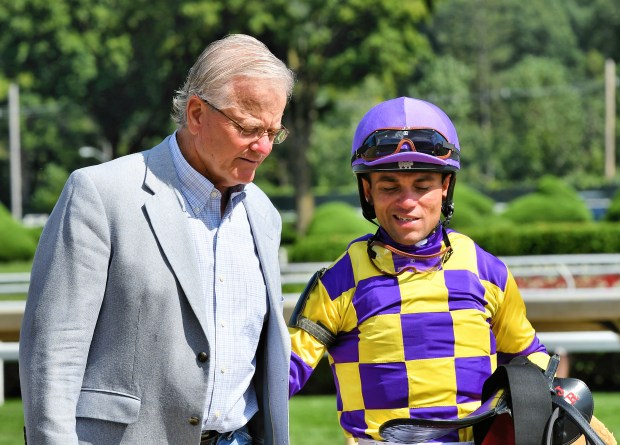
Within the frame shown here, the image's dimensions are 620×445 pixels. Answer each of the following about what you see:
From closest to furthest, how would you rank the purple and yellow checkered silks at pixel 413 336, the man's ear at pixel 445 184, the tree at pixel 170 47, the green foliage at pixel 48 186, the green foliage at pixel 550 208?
the purple and yellow checkered silks at pixel 413 336
the man's ear at pixel 445 184
the green foliage at pixel 550 208
the tree at pixel 170 47
the green foliage at pixel 48 186

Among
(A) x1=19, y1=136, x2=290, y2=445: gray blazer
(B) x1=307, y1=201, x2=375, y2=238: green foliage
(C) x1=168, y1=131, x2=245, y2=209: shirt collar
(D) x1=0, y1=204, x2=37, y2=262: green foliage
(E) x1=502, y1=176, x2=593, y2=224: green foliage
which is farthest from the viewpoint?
(E) x1=502, y1=176, x2=593, y2=224: green foliage

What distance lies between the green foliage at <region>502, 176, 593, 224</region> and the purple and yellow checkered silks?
17.5 metres

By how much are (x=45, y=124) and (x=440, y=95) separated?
20039mm

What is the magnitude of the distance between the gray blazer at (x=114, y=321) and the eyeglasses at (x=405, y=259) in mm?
533

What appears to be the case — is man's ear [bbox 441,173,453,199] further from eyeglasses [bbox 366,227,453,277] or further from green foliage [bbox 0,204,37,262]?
green foliage [bbox 0,204,37,262]

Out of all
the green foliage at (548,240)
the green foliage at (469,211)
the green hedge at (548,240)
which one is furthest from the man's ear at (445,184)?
the green foliage at (469,211)

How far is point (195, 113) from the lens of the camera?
2.14m

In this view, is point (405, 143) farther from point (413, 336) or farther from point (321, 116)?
point (321, 116)

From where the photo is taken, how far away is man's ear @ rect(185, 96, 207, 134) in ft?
6.95

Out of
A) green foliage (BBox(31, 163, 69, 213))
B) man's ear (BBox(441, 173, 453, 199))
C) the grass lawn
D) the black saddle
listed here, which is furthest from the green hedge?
green foliage (BBox(31, 163, 69, 213))

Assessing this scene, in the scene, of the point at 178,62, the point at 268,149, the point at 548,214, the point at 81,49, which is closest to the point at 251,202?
the point at 268,149

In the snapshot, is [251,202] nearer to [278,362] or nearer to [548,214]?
[278,362]

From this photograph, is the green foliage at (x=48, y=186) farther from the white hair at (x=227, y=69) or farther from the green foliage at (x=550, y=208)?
the white hair at (x=227, y=69)

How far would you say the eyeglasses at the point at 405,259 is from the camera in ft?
7.89
